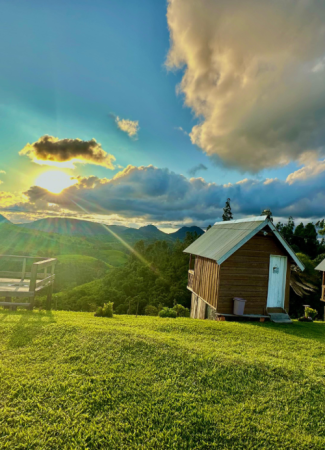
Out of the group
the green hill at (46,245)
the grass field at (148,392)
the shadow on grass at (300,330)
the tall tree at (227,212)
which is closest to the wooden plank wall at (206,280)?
the shadow on grass at (300,330)

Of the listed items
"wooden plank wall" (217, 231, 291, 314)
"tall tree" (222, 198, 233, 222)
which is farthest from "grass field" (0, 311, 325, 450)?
"tall tree" (222, 198, 233, 222)

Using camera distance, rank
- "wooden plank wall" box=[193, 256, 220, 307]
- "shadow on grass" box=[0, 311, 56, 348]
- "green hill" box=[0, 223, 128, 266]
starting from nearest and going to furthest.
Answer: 1. "shadow on grass" box=[0, 311, 56, 348]
2. "wooden plank wall" box=[193, 256, 220, 307]
3. "green hill" box=[0, 223, 128, 266]

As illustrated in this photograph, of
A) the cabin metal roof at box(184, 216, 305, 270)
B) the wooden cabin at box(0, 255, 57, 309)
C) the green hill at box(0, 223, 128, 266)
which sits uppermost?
the cabin metal roof at box(184, 216, 305, 270)

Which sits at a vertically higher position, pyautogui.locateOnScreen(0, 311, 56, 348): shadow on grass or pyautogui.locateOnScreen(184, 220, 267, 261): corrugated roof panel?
pyautogui.locateOnScreen(184, 220, 267, 261): corrugated roof panel

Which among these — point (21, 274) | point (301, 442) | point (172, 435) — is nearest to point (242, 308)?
point (301, 442)

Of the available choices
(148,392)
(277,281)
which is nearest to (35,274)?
(148,392)

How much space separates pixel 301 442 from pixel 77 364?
4575 millimetres

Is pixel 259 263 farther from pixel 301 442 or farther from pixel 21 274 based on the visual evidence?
pixel 21 274

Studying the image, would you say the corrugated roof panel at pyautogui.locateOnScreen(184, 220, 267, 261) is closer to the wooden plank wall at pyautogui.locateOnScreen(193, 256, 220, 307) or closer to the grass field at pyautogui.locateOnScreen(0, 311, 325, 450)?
the wooden plank wall at pyautogui.locateOnScreen(193, 256, 220, 307)

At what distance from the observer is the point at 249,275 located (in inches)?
526

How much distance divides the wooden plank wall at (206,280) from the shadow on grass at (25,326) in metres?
8.77

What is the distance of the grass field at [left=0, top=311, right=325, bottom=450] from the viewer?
12.2 ft

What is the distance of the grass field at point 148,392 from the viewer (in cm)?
371

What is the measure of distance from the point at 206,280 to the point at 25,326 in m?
10.6
